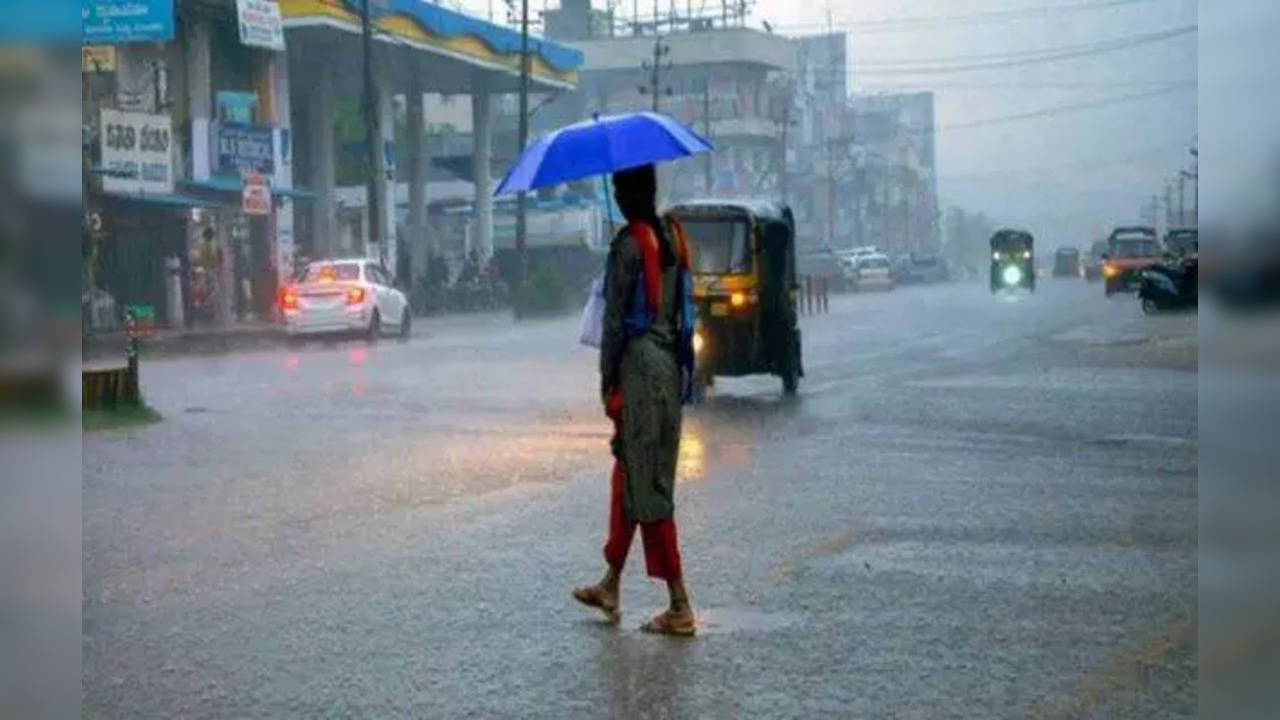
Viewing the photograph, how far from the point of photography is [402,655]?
6914 millimetres

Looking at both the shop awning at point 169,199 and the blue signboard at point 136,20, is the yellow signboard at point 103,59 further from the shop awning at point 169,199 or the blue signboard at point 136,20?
the blue signboard at point 136,20

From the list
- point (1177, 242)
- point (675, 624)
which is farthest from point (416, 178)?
→ point (675, 624)

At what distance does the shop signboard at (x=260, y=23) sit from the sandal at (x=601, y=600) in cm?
3814

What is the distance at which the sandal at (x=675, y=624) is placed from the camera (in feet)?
24.1

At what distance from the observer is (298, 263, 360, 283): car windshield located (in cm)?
3544

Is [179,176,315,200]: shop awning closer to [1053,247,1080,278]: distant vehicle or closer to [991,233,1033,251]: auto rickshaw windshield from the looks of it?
[991,233,1033,251]: auto rickshaw windshield

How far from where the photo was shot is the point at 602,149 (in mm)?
7820

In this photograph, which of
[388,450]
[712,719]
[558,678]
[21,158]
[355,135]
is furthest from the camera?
[355,135]

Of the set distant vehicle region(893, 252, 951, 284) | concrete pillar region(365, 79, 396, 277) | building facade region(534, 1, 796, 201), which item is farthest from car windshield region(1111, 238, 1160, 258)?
building facade region(534, 1, 796, 201)

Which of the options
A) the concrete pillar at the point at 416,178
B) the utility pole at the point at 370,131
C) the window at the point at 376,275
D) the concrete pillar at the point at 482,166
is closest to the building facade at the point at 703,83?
the concrete pillar at the point at 482,166

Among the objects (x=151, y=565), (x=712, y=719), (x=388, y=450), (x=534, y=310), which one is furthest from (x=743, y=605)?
(x=534, y=310)

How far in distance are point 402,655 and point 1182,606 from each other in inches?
128

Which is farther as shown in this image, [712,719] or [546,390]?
[546,390]

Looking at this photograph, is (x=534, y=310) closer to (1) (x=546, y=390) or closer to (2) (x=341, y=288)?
(2) (x=341, y=288)
